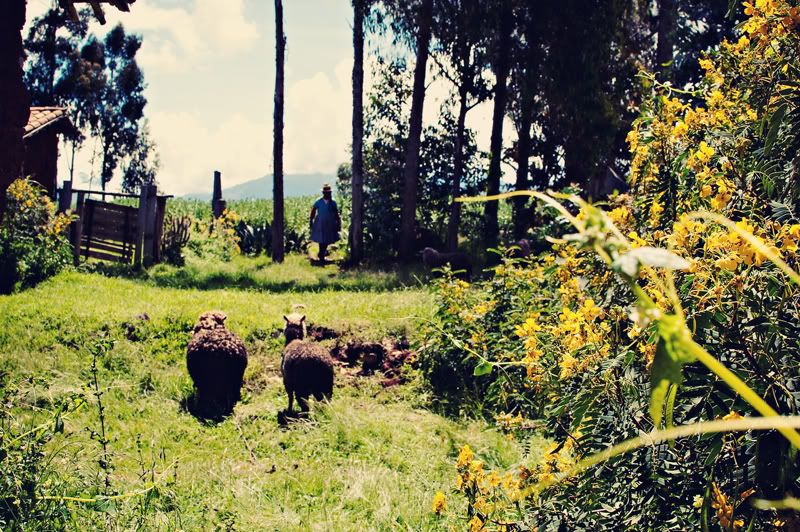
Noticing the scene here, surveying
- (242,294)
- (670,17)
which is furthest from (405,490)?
(670,17)

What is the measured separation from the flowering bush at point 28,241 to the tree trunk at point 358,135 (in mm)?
6870

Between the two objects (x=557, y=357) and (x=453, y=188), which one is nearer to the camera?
(x=557, y=357)

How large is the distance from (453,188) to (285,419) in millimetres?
12793

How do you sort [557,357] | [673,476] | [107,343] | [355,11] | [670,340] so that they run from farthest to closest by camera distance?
1. [355,11]
2. [107,343]
3. [557,357]
4. [673,476]
5. [670,340]

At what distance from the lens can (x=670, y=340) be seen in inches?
25.3

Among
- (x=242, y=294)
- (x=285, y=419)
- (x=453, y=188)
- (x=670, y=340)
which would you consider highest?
(x=453, y=188)

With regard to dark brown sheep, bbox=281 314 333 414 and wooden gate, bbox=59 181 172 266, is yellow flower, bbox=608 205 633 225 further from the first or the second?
wooden gate, bbox=59 181 172 266

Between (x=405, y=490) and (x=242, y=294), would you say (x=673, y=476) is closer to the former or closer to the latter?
(x=405, y=490)

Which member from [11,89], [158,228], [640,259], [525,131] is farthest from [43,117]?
[640,259]

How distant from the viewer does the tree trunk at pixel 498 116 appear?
1700 cm

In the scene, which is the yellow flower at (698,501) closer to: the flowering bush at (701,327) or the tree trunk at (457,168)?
the flowering bush at (701,327)

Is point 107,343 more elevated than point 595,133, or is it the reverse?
point 595,133

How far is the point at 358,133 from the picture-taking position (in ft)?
57.1

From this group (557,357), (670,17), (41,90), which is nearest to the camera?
(557,357)
